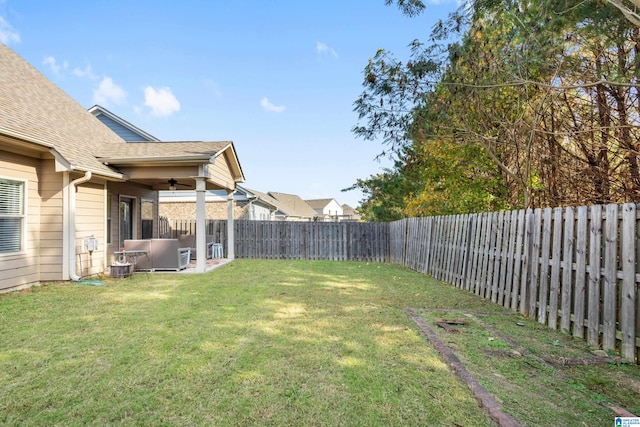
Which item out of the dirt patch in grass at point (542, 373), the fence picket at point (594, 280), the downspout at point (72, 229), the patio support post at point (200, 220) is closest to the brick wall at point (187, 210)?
the patio support post at point (200, 220)

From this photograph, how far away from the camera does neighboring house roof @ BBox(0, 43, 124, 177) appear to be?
20.8 ft

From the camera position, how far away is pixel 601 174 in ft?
18.1

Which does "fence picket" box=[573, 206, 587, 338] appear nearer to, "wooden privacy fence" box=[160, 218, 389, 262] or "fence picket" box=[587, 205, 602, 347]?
"fence picket" box=[587, 205, 602, 347]

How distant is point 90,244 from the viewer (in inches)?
297

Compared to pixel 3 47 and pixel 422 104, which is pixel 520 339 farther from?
pixel 3 47

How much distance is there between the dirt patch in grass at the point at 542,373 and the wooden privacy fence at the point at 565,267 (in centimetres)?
27

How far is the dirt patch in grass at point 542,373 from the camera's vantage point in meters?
2.24

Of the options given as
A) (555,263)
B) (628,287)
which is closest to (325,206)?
(555,263)

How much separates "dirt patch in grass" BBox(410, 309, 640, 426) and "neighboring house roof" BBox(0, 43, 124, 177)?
7534 mm

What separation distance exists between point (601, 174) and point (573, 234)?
2560 millimetres

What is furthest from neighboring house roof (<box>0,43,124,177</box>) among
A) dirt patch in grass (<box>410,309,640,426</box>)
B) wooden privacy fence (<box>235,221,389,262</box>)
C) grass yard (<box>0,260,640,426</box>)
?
dirt patch in grass (<box>410,309,640,426</box>)

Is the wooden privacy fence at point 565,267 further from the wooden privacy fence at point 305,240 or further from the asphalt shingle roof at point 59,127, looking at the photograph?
the asphalt shingle roof at point 59,127

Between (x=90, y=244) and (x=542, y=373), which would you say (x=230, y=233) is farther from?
(x=542, y=373)

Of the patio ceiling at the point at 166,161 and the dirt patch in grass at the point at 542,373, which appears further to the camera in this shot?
the patio ceiling at the point at 166,161
